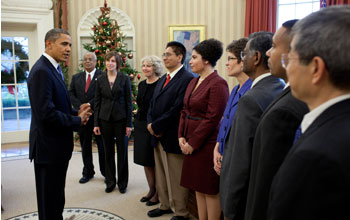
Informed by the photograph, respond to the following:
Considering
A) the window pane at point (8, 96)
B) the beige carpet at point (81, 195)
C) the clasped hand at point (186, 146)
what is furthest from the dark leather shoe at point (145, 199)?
the window pane at point (8, 96)

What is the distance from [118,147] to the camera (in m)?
3.69

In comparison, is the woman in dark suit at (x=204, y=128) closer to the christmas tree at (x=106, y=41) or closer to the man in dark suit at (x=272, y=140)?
the man in dark suit at (x=272, y=140)

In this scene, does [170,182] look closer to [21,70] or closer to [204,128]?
[204,128]

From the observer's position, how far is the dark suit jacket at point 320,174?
0.71 meters

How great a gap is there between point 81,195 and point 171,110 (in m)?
1.75

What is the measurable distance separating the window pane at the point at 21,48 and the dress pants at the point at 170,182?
5049 mm

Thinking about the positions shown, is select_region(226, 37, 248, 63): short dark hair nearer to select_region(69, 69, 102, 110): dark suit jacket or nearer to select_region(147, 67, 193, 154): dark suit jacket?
select_region(147, 67, 193, 154): dark suit jacket

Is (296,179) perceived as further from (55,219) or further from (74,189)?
(74,189)

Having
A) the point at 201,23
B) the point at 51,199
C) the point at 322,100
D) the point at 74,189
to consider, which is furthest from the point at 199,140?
the point at 201,23

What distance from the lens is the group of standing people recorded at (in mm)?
771

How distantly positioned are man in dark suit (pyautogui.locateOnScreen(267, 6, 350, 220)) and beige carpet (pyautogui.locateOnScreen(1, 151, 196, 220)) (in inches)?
97.7

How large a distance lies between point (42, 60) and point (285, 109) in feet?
6.31

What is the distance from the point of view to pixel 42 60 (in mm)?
2334

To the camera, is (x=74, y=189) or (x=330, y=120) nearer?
(x=330, y=120)
